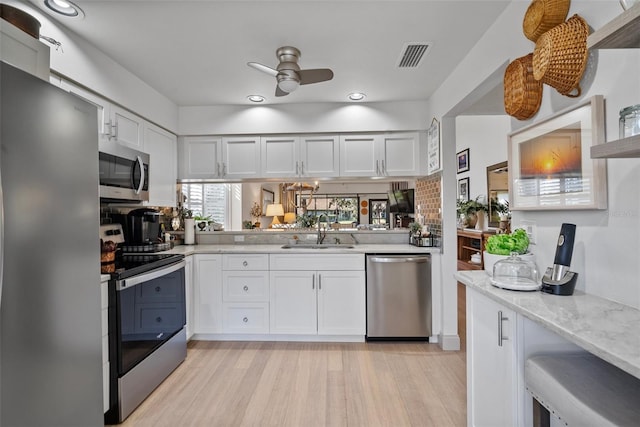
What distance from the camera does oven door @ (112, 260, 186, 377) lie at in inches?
73.9

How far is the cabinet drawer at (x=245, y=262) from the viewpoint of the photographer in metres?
3.07

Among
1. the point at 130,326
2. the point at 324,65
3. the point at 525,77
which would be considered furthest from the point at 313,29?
the point at 130,326

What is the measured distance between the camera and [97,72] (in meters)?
2.21

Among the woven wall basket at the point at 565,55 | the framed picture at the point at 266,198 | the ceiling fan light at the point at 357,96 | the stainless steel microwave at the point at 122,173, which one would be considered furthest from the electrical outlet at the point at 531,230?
the framed picture at the point at 266,198

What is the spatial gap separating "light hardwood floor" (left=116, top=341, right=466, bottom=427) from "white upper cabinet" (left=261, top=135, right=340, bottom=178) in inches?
69.1

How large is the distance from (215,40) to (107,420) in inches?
98.5

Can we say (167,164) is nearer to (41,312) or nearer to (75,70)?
(75,70)

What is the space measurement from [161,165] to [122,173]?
3.01 feet

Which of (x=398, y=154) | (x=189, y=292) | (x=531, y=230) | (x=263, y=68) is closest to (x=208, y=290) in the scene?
(x=189, y=292)

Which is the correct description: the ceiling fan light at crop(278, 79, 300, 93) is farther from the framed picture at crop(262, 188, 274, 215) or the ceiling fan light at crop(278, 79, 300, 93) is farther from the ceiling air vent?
the framed picture at crop(262, 188, 274, 215)

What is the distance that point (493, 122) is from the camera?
508 centimetres

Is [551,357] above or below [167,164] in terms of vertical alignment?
below

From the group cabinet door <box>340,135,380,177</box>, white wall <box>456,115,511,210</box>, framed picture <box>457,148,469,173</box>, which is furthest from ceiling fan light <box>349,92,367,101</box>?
framed picture <box>457,148,469,173</box>

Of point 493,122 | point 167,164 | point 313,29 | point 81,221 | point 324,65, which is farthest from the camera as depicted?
point 493,122
